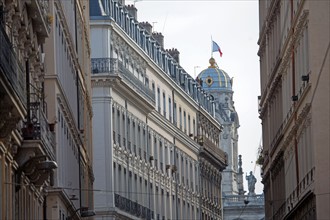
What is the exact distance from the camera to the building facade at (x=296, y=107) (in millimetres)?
56906

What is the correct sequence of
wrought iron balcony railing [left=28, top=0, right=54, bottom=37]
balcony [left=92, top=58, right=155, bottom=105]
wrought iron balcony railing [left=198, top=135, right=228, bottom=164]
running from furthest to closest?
wrought iron balcony railing [left=198, top=135, right=228, bottom=164] → balcony [left=92, top=58, right=155, bottom=105] → wrought iron balcony railing [left=28, top=0, right=54, bottom=37]

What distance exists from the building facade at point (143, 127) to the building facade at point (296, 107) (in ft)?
26.1

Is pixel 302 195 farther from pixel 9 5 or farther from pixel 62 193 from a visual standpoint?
pixel 9 5

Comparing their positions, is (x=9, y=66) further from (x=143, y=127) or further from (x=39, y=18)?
(x=143, y=127)

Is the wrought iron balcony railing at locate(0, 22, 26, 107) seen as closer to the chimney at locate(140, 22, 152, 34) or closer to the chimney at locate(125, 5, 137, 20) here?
the chimney at locate(125, 5, 137, 20)

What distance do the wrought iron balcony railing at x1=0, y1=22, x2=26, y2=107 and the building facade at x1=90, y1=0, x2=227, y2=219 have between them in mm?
50186

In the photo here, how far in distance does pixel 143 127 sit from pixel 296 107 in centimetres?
3468

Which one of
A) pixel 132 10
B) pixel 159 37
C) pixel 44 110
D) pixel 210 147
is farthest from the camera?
pixel 210 147

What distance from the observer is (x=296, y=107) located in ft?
212

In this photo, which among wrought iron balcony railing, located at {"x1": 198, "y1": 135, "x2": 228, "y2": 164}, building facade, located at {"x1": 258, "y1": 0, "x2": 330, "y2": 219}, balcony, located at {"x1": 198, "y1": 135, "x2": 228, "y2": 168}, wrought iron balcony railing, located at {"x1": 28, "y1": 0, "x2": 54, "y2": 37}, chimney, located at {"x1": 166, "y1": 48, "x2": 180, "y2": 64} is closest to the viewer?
wrought iron balcony railing, located at {"x1": 28, "y1": 0, "x2": 54, "y2": 37}

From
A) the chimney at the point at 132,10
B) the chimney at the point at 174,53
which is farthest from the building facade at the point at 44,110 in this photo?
the chimney at the point at 174,53

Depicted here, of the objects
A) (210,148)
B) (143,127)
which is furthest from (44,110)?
(210,148)

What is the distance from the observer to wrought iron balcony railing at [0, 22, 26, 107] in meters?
33.6

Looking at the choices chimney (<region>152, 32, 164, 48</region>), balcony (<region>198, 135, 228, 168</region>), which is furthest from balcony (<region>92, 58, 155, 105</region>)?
balcony (<region>198, 135, 228, 168</region>)
